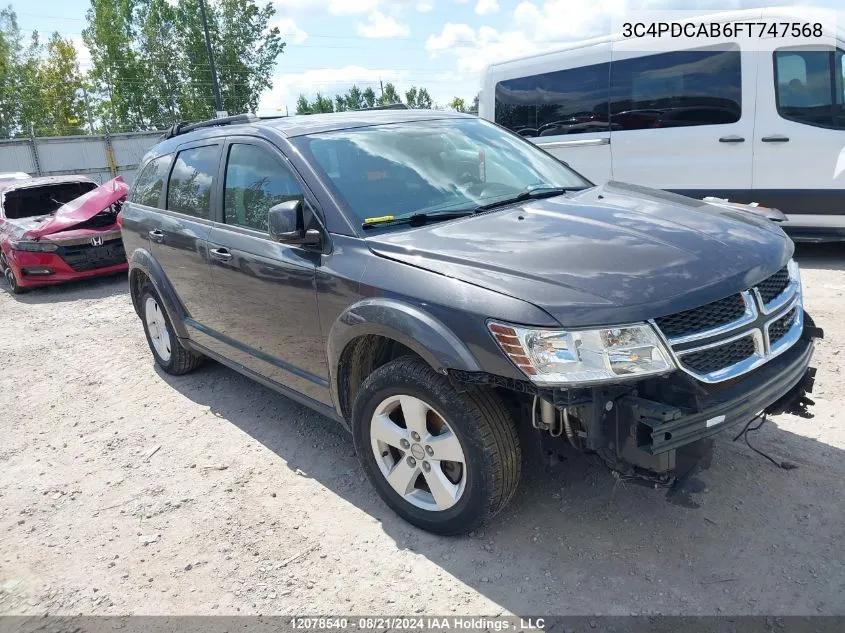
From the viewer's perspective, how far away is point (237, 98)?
49781 millimetres

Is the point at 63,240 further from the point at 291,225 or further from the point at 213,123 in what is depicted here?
the point at 291,225

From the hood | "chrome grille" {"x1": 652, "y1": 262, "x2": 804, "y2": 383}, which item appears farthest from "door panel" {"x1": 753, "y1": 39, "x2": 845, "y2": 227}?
"chrome grille" {"x1": 652, "y1": 262, "x2": 804, "y2": 383}

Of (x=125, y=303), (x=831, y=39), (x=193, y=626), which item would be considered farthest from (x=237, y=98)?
(x=193, y=626)

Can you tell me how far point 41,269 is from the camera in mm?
9227

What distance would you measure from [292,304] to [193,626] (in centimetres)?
153

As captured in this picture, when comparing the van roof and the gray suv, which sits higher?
the van roof

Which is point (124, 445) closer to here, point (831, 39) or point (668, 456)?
point (668, 456)

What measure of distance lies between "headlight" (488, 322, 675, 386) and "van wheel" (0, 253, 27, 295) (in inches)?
364

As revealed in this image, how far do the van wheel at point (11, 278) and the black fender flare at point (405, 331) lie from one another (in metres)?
8.19

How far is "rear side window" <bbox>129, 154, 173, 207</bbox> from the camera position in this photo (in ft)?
16.1

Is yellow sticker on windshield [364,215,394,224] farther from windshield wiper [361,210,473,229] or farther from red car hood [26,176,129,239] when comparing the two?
red car hood [26,176,129,239]

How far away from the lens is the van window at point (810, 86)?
647 cm

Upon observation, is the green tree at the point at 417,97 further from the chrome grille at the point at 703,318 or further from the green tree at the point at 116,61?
the chrome grille at the point at 703,318

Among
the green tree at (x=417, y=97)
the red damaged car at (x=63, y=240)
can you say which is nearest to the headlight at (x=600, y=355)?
the red damaged car at (x=63, y=240)
